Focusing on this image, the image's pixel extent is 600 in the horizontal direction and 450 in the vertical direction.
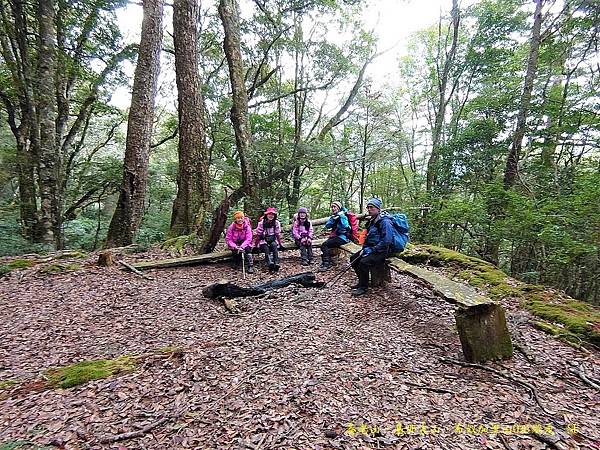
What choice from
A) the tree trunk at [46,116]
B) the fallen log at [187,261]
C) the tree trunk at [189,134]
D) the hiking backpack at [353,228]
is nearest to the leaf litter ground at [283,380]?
the fallen log at [187,261]

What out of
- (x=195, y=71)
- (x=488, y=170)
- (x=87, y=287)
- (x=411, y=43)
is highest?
(x=411, y=43)

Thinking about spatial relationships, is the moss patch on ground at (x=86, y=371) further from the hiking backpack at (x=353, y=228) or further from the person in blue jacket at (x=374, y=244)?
the hiking backpack at (x=353, y=228)

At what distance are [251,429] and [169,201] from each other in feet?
46.3

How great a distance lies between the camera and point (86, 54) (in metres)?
12.1

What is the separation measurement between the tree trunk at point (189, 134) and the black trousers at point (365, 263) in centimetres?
426

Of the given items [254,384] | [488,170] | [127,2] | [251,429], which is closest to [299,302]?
[254,384]

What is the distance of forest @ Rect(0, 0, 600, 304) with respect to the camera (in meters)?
7.88

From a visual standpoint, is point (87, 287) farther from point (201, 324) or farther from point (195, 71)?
point (195, 71)

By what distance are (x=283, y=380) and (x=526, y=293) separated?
4.22 m

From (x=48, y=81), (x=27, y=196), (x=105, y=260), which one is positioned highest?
(x=48, y=81)

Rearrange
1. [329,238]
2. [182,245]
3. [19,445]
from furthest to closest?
[182,245] < [329,238] < [19,445]

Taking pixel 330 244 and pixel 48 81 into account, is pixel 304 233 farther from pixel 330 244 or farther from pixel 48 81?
pixel 48 81

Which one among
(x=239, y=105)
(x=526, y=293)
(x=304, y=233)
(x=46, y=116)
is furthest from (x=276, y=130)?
(x=526, y=293)

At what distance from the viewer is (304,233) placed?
7.96m
